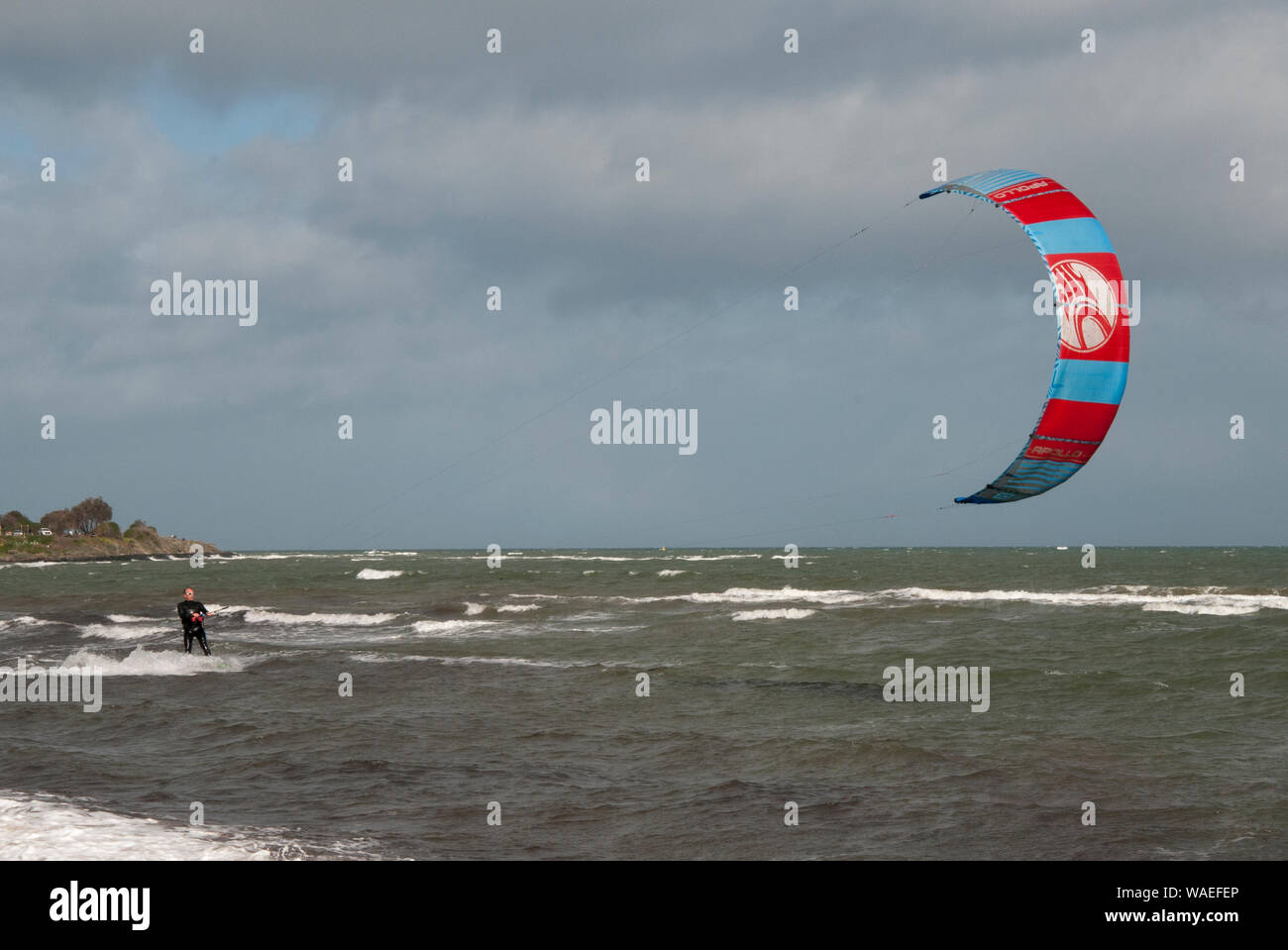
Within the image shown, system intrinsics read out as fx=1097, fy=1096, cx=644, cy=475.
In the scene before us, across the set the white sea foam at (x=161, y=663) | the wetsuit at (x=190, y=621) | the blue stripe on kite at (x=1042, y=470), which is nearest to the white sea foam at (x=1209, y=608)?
the blue stripe on kite at (x=1042, y=470)

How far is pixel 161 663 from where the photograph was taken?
2219cm

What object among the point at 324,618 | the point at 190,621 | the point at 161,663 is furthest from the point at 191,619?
the point at 324,618

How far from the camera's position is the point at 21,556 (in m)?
121

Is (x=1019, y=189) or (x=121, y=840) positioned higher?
(x=1019, y=189)

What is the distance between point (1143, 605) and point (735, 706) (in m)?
23.2

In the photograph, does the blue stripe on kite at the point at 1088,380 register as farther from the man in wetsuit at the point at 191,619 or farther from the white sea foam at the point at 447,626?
the white sea foam at the point at 447,626

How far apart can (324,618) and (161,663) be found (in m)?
13.3

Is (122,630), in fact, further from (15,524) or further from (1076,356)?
(15,524)

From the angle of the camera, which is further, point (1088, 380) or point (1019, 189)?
point (1019, 189)

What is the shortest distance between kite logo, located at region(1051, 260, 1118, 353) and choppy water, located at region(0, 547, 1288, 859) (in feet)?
16.3

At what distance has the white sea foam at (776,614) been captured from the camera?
107 feet
